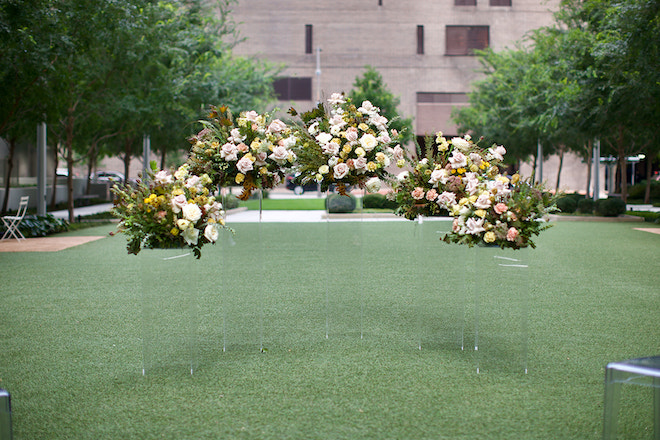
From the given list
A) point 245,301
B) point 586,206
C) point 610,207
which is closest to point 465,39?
point 586,206

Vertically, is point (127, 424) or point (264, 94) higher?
point (264, 94)

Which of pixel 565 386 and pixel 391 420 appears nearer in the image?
pixel 391 420

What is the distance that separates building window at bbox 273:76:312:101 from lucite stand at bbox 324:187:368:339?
1473 inches

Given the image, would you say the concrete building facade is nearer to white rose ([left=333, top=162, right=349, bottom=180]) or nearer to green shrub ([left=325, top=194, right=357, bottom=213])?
green shrub ([left=325, top=194, right=357, bottom=213])

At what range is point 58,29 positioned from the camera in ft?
51.1

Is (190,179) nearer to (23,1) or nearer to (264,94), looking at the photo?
(23,1)

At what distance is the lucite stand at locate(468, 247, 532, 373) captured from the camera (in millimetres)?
5832

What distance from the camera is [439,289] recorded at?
23.2 ft

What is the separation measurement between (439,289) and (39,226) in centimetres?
1381

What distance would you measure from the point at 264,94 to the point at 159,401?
32.3 meters

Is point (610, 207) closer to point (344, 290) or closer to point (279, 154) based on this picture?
point (344, 290)

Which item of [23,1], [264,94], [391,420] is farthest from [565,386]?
[264,94]

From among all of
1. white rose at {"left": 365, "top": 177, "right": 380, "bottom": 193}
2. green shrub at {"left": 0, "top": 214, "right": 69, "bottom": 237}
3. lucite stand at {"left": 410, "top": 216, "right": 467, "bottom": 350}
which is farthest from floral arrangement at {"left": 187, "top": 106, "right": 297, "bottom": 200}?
green shrub at {"left": 0, "top": 214, "right": 69, "bottom": 237}

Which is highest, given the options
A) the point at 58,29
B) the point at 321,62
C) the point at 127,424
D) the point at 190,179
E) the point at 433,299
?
the point at 321,62
